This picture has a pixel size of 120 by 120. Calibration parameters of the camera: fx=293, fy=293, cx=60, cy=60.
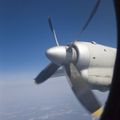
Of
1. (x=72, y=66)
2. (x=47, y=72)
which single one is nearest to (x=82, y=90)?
(x=72, y=66)

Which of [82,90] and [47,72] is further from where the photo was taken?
[47,72]

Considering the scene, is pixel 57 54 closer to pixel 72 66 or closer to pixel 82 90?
pixel 72 66

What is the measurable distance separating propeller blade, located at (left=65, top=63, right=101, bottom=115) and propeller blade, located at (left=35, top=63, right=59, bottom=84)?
2.32 feet

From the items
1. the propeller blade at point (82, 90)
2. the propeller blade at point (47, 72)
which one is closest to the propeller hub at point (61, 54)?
the propeller blade at point (82, 90)

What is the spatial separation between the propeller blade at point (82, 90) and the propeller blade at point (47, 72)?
2.32 ft

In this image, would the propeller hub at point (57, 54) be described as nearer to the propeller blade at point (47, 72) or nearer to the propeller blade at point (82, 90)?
the propeller blade at point (82, 90)

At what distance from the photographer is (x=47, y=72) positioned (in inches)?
412

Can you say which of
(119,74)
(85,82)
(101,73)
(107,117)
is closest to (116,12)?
(119,74)

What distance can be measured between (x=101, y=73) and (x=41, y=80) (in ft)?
7.15

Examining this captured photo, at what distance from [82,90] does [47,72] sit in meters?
1.66

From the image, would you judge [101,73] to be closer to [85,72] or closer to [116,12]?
[85,72]

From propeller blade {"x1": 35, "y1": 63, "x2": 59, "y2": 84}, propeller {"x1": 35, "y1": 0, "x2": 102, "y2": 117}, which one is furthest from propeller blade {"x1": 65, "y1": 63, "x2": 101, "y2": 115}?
propeller blade {"x1": 35, "y1": 63, "x2": 59, "y2": 84}

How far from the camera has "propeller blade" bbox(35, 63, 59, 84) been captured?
10.3 m

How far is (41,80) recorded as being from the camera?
10.6m
